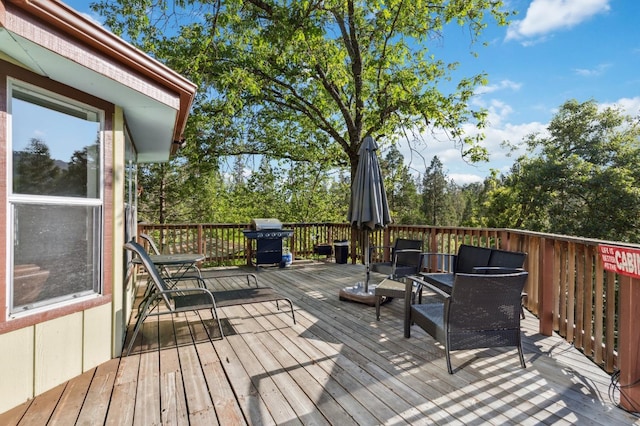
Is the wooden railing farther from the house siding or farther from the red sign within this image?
the house siding

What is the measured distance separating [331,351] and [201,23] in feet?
23.0

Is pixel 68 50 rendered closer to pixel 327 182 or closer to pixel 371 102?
pixel 371 102

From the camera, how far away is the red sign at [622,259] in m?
1.83

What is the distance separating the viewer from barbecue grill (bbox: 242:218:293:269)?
712cm

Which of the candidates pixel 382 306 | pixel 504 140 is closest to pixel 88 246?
pixel 382 306

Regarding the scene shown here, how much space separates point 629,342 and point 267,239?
241 inches

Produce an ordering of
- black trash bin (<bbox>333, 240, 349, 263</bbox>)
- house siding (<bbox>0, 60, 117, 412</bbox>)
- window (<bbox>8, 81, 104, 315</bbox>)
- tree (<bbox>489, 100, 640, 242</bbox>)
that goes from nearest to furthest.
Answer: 1. house siding (<bbox>0, 60, 117, 412</bbox>)
2. window (<bbox>8, 81, 104, 315</bbox>)
3. black trash bin (<bbox>333, 240, 349, 263</bbox>)
4. tree (<bbox>489, 100, 640, 242</bbox>)

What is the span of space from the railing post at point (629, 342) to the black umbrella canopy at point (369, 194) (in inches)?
107

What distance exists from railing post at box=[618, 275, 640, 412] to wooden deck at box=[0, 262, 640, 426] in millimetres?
112

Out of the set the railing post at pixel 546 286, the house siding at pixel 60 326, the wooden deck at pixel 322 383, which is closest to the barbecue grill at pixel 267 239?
the wooden deck at pixel 322 383

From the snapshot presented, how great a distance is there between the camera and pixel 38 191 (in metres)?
2.19

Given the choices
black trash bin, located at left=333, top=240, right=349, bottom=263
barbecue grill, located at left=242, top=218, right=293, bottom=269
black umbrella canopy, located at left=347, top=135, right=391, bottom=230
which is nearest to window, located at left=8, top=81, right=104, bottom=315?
black umbrella canopy, located at left=347, top=135, right=391, bottom=230

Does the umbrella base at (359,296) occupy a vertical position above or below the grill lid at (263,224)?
below

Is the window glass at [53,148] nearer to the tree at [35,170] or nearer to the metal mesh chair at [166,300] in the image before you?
the tree at [35,170]
